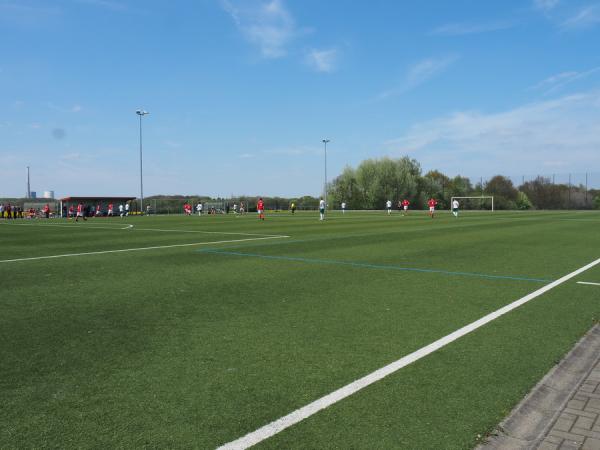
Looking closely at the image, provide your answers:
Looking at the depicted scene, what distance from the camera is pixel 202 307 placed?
6316 millimetres

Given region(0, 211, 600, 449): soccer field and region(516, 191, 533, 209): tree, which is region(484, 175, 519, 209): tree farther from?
region(0, 211, 600, 449): soccer field

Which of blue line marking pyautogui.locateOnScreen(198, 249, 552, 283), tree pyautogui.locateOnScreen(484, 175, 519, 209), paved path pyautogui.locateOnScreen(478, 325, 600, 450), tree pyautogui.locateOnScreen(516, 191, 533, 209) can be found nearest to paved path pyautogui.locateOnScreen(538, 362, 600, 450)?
paved path pyautogui.locateOnScreen(478, 325, 600, 450)

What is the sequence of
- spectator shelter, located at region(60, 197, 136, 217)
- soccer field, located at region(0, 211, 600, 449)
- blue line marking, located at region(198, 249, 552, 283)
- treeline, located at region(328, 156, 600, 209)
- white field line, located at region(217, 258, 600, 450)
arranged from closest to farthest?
white field line, located at region(217, 258, 600, 450)
soccer field, located at region(0, 211, 600, 449)
blue line marking, located at region(198, 249, 552, 283)
spectator shelter, located at region(60, 197, 136, 217)
treeline, located at region(328, 156, 600, 209)

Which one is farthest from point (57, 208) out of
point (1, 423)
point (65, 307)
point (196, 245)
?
point (1, 423)

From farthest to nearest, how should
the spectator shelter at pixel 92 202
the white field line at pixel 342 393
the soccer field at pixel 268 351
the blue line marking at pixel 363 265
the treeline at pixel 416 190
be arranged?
1. the treeline at pixel 416 190
2. the spectator shelter at pixel 92 202
3. the blue line marking at pixel 363 265
4. the soccer field at pixel 268 351
5. the white field line at pixel 342 393

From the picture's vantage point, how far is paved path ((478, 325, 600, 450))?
112 inches

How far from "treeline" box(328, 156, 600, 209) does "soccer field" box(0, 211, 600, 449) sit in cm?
7321

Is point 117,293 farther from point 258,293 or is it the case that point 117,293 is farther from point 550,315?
point 550,315

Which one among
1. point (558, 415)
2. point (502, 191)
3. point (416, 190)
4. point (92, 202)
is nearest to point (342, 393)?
point (558, 415)

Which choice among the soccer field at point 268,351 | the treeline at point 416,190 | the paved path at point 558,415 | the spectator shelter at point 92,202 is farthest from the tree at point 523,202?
the paved path at point 558,415

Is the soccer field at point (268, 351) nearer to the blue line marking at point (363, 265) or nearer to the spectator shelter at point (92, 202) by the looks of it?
the blue line marking at point (363, 265)

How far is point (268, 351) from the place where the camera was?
4.43 meters

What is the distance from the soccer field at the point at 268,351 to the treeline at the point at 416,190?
7321cm

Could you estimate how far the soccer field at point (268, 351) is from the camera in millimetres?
2986
